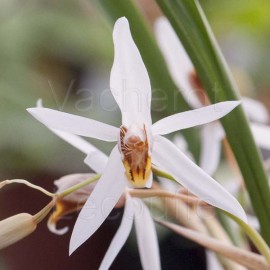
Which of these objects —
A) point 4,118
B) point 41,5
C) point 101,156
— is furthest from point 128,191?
point 41,5

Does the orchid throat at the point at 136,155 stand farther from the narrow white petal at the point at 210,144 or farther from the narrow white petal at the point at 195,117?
the narrow white petal at the point at 210,144

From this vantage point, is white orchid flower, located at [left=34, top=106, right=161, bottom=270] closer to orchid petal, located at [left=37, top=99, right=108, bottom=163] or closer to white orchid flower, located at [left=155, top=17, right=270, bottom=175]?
orchid petal, located at [left=37, top=99, right=108, bottom=163]

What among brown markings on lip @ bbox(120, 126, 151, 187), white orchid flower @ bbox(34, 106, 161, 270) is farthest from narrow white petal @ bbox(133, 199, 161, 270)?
brown markings on lip @ bbox(120, 126, 151, 187)

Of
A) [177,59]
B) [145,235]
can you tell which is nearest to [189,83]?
[177,59]

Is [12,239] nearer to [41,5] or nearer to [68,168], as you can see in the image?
[68,168]

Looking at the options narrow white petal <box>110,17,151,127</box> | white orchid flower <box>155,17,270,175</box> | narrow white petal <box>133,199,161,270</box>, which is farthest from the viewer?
white orchid flower <box>155,17,270,175</box>

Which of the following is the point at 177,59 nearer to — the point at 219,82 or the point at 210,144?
the point at 210,144

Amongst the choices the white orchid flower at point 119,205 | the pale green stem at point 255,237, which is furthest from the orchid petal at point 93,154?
the pale green stem at point 255,237
